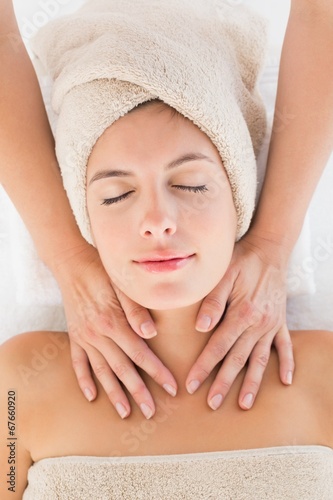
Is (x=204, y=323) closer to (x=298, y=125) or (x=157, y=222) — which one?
(x=157, y=222)

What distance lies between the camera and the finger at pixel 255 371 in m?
1.32

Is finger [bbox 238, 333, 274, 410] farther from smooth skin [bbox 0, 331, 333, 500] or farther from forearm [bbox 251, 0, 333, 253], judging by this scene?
forearm [bbox 251, 0, 333, 253]

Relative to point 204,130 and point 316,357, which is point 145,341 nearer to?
point 316,357

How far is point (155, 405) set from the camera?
1.34 meters

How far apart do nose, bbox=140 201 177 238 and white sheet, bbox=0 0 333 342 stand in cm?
56

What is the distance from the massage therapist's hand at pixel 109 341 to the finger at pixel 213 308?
4.4 inches

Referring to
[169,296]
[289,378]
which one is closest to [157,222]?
[169,296]

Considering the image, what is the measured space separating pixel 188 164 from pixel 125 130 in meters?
0.14

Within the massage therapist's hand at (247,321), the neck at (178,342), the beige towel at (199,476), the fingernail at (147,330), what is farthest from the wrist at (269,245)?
the beige towel at (199,476)

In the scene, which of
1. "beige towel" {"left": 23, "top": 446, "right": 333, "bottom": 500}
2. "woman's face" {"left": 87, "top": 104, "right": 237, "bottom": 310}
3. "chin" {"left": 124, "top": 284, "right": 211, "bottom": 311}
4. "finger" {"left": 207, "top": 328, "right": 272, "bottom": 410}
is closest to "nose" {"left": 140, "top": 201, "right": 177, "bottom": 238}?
"woman's face" {"left": 87, "top": 104, "right": 237, "bottom": 310}

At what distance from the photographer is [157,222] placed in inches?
43.7

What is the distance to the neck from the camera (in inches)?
53.4

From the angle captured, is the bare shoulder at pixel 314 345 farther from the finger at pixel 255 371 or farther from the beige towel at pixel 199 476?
the beige towel at pixel 199 476

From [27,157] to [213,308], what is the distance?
1.91 feet
